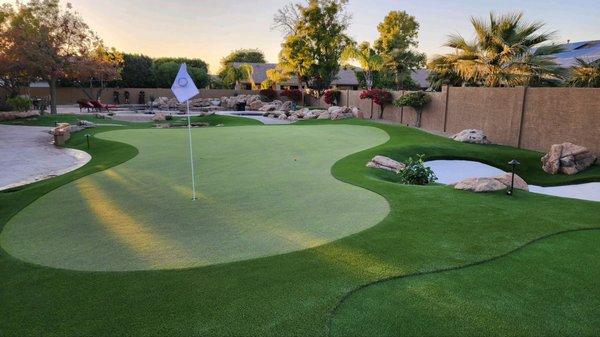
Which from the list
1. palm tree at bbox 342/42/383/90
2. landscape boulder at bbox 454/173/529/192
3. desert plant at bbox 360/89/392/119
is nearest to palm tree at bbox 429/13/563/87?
desert plant at bbox 360/89/392/119

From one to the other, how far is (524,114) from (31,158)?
14291 millimetres

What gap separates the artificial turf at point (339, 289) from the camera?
2.89 meters

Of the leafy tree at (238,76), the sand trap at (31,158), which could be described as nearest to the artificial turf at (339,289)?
the sand trap at (31,158)

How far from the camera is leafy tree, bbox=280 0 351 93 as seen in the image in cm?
2959

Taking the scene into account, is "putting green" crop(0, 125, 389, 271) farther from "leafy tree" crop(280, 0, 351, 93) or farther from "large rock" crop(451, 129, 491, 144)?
"leafy tree" crop(280, 0, 351, 93)

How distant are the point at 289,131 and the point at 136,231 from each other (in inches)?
423

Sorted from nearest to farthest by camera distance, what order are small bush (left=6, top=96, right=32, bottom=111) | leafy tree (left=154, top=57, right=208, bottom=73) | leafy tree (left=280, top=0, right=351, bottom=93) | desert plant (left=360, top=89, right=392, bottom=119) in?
desert plant (left=360, top=89, right=392, bottom=119) → small bush (left=6, top=96, right=32, bottom=111) → leafy tree (left=280, top=0, right=351, bottom=93) → leafy tree (left=154, top=57, right=208, bottom=73)

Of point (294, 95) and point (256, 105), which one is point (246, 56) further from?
point (256, 105)

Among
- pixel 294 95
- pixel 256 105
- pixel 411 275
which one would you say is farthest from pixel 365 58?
pixel 411 275

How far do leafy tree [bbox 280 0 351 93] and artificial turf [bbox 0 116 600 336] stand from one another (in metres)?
26.2

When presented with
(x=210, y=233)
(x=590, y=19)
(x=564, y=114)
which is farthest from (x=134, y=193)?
(x=590, y=19)

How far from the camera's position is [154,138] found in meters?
13.4

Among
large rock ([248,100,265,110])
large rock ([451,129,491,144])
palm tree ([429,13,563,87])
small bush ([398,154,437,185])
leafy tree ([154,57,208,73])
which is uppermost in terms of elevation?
leafy tree ([154,57,208,73])

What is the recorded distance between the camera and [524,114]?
1202cm
